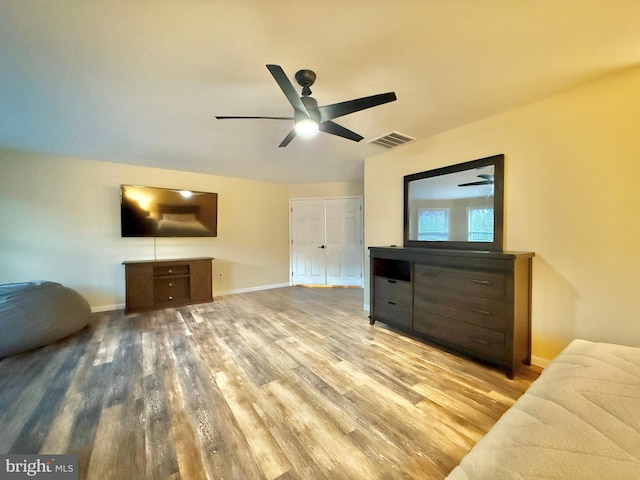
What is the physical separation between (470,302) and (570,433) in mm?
1510

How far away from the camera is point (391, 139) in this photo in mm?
3006

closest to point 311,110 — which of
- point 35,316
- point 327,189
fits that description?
point 35,316

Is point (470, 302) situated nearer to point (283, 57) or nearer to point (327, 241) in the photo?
point (283, 57)

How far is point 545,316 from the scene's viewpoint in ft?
7.05

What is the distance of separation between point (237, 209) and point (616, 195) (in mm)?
5195

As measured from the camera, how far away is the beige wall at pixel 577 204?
1.79 m

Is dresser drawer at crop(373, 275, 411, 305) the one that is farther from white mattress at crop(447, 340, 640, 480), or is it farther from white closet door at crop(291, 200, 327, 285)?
white closet door at crop(291, 200, 327, 285)

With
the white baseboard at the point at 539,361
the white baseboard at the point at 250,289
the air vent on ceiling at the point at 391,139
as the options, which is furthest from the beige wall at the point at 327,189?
the white baseboard at the point at 539,361

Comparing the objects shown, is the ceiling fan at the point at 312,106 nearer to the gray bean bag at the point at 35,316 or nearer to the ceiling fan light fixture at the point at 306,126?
the ceiling fan light fixture at the point at 306,126

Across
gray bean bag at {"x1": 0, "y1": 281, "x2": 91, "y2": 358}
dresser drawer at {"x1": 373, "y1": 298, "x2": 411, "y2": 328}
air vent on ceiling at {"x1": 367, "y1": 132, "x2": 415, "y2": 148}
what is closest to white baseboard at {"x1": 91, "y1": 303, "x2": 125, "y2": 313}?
gray bean bag at {"x1": 0, "y1": 281, "x2": 91, "y2": 358}

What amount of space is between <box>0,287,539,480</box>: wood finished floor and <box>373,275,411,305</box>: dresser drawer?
45cm

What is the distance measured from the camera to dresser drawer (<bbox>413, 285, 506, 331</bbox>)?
204 cm

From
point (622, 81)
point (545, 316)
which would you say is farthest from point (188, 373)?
point (622, 81)

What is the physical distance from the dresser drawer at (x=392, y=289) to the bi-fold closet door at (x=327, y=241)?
7.98ft
